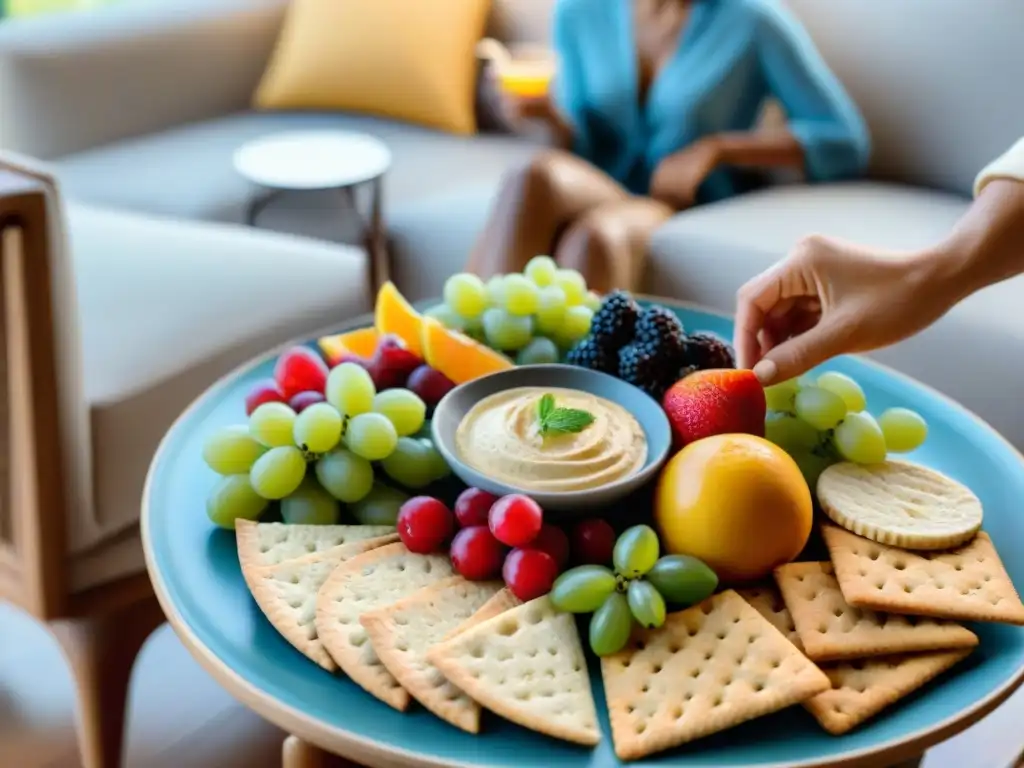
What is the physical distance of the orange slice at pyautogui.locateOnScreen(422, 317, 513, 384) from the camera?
3.90 ft

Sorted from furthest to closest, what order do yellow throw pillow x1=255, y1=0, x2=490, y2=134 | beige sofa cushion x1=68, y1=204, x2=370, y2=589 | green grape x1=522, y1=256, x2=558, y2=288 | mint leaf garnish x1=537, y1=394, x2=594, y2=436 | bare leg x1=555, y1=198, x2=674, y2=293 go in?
1. yellow throw pillow x1=255, y1=0, x2=490, y2=134
2. bare leg x1=555, y1=198, x2=674, y2=293
3. beige sofa cushion x1=68, y1=204, x2=370, y2=589
4. green grape x1=522, y1=256, x2=558, y2=288
5. mint leaf garnish x1=537, y1=394, x2=594, y2=436

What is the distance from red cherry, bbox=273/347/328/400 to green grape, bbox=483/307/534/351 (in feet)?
0.66

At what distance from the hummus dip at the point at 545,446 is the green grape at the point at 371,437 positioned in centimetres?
7

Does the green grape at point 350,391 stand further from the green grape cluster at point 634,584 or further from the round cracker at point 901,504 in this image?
the round cracker at point 901,504

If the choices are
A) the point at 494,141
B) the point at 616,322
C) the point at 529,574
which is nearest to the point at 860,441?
the point at 616,322

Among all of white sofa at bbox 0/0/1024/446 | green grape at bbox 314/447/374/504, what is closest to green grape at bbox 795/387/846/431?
green grape at bbox 314/447/374/504

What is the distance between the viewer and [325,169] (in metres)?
2.25

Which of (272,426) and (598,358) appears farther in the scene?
(598,358)

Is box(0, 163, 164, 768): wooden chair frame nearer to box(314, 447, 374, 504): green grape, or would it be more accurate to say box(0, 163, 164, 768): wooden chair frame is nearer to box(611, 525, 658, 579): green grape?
box(314, 447, 374, 504): green grape

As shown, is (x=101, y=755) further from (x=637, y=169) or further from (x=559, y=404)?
(x=637, y=169)

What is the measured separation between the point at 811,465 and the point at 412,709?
19.1 inches

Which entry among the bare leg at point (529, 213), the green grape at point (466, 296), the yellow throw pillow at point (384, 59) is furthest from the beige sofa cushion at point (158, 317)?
the yellow throw pillow at point (384, 59)

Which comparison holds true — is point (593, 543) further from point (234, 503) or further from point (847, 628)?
point (234, 503)

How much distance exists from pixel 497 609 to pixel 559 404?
0.25m
